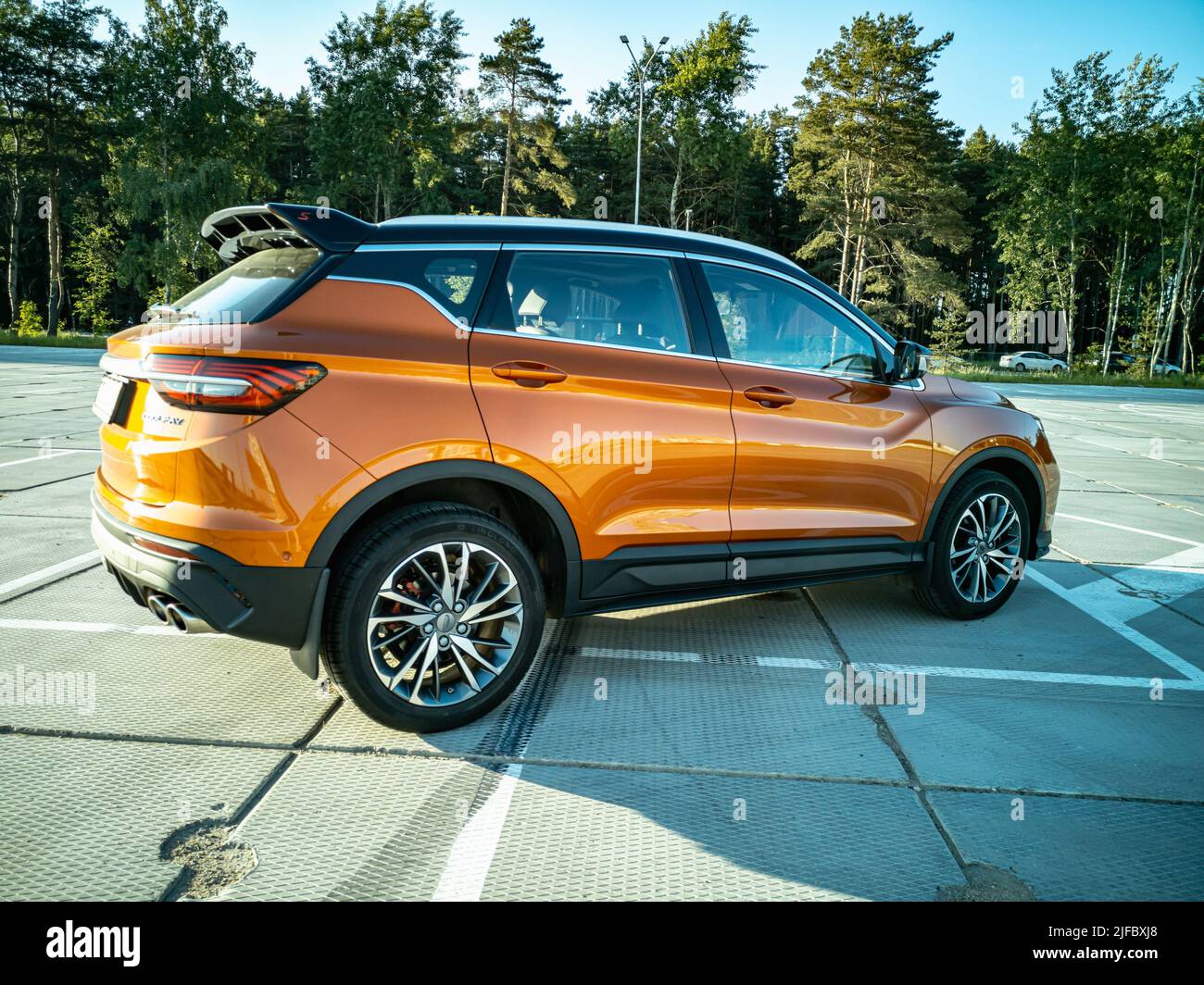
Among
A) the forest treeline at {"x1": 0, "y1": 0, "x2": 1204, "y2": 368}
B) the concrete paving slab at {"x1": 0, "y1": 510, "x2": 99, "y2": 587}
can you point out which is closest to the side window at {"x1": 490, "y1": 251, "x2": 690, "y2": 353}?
the concrete paving slab at {"x1": 0, "y1": 510, "x2": 99, "y2": 587}

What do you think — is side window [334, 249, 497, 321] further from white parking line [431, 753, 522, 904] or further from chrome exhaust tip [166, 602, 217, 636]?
white parking line [431, 753, 522, 904]

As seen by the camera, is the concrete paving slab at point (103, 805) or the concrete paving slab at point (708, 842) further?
the concrete paving slab at point (708, 842)

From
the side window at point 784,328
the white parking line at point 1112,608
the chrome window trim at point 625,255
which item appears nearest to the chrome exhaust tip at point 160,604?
the chrome window trim at point 625,255

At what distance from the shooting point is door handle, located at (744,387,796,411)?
3.86 meters

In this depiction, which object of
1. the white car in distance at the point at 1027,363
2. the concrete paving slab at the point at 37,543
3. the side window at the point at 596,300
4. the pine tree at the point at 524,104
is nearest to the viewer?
the side window at the point at 596,300

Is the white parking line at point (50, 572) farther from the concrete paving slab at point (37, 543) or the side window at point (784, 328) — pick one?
the side window at point (784, 328)

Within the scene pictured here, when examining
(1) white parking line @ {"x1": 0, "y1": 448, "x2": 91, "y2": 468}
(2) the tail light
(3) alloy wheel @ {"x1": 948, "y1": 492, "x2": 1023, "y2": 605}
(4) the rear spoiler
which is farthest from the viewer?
(1) white parking line @ {"x1": 0, "y1": 448, "x2": 91, "y2": 468}

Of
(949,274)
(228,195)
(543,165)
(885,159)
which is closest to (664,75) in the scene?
(543,165)

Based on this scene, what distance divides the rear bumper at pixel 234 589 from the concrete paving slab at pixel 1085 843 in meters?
2.26

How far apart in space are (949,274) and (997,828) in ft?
153

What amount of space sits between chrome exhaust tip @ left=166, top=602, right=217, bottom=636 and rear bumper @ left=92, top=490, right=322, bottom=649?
5cm

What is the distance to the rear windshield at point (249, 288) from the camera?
3027 millimetres

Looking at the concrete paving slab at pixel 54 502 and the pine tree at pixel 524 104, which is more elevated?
the pine tree at pixel 524 104

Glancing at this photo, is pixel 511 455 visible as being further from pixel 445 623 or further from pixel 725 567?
pixel 725 567
